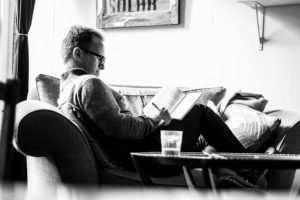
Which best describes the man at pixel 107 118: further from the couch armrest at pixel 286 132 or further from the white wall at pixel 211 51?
the white wall at pixel 211 51

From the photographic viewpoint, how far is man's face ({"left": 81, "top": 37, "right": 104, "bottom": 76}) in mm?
2906

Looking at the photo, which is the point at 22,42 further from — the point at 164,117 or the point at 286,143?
the point at 286,143

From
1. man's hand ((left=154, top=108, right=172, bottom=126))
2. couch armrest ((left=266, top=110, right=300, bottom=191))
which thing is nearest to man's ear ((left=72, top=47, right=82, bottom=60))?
man's hand ((left=154, top=108, right=172, bottom=126))

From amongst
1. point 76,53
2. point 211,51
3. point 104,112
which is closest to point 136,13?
point 211,51

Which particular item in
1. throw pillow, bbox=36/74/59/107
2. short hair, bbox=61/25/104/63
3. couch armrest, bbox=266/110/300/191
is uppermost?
short hair, bbox=61/25/104/63

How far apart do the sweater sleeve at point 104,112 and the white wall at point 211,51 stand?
1318 mm

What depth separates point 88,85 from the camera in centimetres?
263

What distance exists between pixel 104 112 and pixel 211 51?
147 centimetres

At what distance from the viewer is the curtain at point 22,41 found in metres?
4.14

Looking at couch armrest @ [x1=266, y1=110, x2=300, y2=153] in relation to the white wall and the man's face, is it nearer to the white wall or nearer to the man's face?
the white wall

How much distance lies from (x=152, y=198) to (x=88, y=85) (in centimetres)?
63

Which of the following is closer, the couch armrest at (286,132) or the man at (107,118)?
the man at (107,118)

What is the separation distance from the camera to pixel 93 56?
2.92 m

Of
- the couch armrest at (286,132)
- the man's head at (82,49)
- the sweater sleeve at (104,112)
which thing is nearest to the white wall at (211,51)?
the couch armrest at (286,132)
